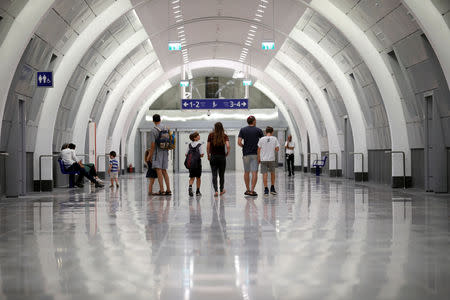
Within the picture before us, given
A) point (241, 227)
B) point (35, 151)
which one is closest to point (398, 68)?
point (35, 151)

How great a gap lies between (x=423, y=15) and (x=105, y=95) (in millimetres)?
17476

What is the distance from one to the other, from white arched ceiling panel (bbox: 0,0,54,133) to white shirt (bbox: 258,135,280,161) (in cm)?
547

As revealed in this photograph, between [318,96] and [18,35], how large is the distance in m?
18.2

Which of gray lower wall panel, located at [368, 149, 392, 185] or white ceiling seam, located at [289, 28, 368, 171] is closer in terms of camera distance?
gray lower wall panel, located at [368, 149, 392, 185]

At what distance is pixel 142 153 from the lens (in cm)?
4422

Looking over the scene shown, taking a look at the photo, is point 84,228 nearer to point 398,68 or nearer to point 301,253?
point 301,253

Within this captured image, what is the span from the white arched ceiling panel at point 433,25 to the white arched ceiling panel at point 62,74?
8.07 metres

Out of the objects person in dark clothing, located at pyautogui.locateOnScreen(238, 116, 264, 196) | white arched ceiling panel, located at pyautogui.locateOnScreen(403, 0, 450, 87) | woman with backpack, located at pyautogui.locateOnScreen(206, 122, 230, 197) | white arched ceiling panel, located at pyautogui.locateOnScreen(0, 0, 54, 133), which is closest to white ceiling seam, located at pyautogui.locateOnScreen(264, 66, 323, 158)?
woman with backpack, located at pyautogui.locateOnScreen(206, 122, 230, 197)

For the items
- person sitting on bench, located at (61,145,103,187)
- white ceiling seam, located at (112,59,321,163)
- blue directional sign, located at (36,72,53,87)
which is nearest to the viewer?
blue directional sign, located at (36,72,53,87)

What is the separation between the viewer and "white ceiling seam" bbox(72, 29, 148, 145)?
944 inches

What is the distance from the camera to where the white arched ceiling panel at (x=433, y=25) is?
1405 cm

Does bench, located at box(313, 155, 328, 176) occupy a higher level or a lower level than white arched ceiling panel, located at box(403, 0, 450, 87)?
lower

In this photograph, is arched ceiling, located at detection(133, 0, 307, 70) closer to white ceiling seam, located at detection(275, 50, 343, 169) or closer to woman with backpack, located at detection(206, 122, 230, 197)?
white ceiling seam, located at detection(275, 50, 343, 169)

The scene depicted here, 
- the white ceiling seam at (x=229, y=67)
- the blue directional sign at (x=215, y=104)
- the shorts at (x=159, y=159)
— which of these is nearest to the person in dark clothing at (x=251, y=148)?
the shorts at (x=159, y=159)
